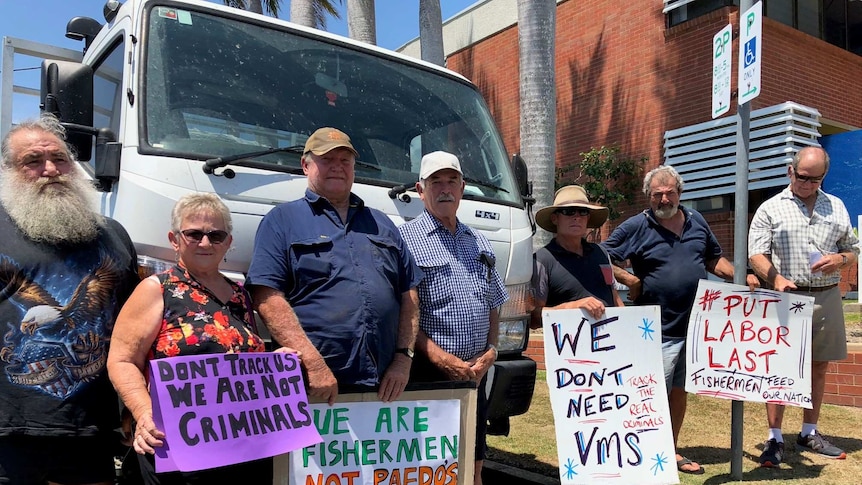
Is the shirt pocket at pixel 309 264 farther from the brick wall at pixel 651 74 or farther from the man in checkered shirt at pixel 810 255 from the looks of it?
the brick wall at pixel 651 74

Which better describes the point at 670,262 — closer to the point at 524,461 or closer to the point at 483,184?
the point at 483,184

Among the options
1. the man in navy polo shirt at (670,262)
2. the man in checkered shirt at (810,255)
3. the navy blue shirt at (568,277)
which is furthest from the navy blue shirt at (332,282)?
the man in checkered shirt at (810,255)

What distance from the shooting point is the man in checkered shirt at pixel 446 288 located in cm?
305

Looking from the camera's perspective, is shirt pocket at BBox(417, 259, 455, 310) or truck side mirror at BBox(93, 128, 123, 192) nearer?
truck side mirror at BBox(93, 128, 123, 192)

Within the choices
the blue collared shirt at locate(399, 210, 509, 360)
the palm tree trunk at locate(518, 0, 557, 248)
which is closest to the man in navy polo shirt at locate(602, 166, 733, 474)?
the blue collared shirt at locate(399, 210, 509, 360)

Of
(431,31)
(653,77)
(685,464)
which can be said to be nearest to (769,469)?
(685,464)

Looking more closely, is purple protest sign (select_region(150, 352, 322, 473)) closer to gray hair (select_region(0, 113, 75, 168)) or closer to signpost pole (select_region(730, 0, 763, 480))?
gray hair (select_region(0, 113, 75, 168))

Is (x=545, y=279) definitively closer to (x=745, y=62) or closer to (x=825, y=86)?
(x=745, y=62)

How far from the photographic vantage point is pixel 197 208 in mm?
2430

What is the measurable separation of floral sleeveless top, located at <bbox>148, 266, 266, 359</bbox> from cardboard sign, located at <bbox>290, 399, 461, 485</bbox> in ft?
1.42

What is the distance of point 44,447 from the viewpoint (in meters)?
2.31

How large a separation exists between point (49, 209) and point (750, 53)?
3.55 meters

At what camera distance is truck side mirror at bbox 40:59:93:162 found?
303 cm

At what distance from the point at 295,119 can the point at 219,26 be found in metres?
0.62
